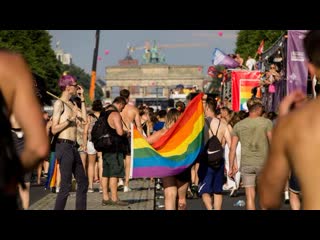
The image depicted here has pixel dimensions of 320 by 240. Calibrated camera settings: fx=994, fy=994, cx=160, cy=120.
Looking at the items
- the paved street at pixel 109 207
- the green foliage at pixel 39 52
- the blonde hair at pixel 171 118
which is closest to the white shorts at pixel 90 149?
the paved street at pixel 109 207

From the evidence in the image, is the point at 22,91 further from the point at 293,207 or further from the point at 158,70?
the point at 158,70

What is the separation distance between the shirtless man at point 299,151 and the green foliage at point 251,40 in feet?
202

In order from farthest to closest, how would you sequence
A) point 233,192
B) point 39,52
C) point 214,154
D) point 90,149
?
point 39,52 < point 233,192 < point 90,149 < point 214,154

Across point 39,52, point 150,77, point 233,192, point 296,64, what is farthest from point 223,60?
point 150,77

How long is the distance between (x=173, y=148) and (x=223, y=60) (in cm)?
2458

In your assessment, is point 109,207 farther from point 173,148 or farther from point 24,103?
point 24,103

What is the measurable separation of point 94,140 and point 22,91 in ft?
37.9

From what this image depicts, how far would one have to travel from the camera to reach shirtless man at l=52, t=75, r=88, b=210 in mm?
11281

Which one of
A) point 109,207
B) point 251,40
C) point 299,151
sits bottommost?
point 109,207

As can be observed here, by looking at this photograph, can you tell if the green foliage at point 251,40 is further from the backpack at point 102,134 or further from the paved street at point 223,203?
the backpack at point 102,134

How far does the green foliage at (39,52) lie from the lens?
3312 inches

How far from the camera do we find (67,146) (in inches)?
452

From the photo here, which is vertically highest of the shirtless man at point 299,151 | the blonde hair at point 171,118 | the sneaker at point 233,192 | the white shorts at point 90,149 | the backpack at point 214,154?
the shirtless man at point 299,151

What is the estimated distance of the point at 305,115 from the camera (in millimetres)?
3615
